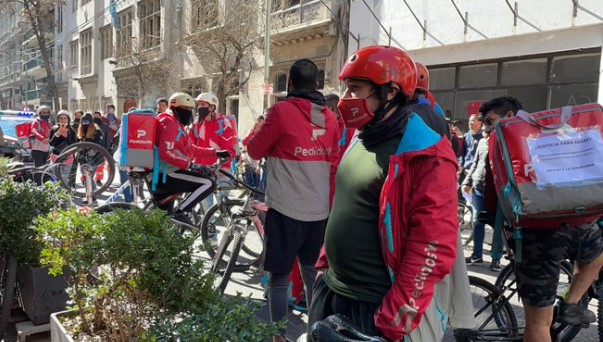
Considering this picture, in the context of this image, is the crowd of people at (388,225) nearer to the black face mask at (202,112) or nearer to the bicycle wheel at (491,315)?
the bicycle wheel at (491,315)

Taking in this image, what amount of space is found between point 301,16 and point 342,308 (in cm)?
1815

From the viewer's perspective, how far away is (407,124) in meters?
1.97

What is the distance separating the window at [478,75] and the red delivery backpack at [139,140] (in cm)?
1013

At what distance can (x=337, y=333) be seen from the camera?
1.76 metres

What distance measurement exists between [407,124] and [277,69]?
19.8m

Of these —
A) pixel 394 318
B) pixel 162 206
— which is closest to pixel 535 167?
pixel 394 318

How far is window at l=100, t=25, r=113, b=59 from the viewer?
3669cm

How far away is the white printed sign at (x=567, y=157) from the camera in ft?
9.28

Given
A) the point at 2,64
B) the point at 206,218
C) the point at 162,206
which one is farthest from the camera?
the point at 2,64

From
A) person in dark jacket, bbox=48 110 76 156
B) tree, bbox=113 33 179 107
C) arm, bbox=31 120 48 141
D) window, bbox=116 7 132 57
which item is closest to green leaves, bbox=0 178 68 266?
person in dark jacket, bbox=48 110 76 156

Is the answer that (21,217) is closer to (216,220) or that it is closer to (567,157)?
(216,220)

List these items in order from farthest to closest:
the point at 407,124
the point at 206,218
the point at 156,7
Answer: the point at 156,7 < the point at 206,218 < the point at 407,124

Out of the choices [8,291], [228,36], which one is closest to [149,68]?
[228,36]

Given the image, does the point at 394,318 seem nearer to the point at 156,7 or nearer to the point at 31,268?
the point at 31,268
